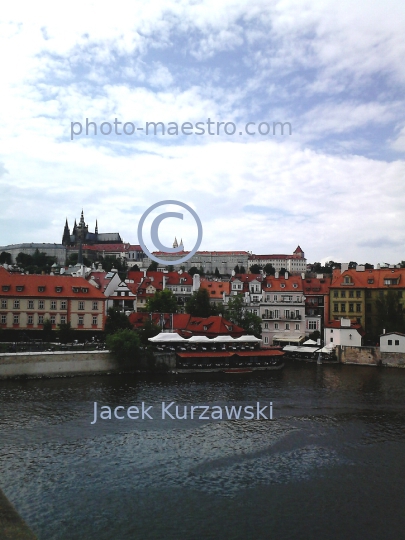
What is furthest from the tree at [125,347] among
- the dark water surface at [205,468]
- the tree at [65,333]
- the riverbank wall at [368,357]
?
the riverbank wall at [368,357]

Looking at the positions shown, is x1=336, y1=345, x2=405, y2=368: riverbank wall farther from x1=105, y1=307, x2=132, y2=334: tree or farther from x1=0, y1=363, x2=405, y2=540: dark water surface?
x1=105, y1=307, x2=132, y2=334: tree

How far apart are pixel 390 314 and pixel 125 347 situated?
31.3m

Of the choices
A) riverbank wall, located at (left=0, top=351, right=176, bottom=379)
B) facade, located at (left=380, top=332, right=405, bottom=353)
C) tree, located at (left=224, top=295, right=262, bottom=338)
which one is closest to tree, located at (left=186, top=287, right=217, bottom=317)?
tree, located at (left=224, top=295, right=262, bottom=338)

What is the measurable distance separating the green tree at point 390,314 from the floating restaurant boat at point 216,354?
14.7 m

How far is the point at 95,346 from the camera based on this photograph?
4619 centimetres

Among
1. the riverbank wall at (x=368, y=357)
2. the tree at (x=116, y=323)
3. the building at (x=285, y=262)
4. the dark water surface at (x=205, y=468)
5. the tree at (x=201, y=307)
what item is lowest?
the dark water surface at (x=205, y=468)

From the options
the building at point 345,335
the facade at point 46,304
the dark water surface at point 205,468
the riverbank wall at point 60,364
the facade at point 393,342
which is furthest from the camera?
the building at point 345,335

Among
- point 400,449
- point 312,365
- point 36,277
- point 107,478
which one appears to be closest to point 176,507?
point 107,478

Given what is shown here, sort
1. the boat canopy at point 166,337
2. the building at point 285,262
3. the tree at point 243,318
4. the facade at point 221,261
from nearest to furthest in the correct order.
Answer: the boat canopy at point 166,337, the tree at point 243,318, the building at point 285,262, the facade at point 221,261

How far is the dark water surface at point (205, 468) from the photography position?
17.3m

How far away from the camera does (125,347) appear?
43750 mm

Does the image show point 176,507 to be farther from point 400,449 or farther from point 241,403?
point 241,403

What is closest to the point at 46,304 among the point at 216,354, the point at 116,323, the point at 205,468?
the point at 116,323

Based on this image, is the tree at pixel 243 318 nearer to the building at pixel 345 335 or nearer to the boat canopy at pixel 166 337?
the building at pixel 345 335
